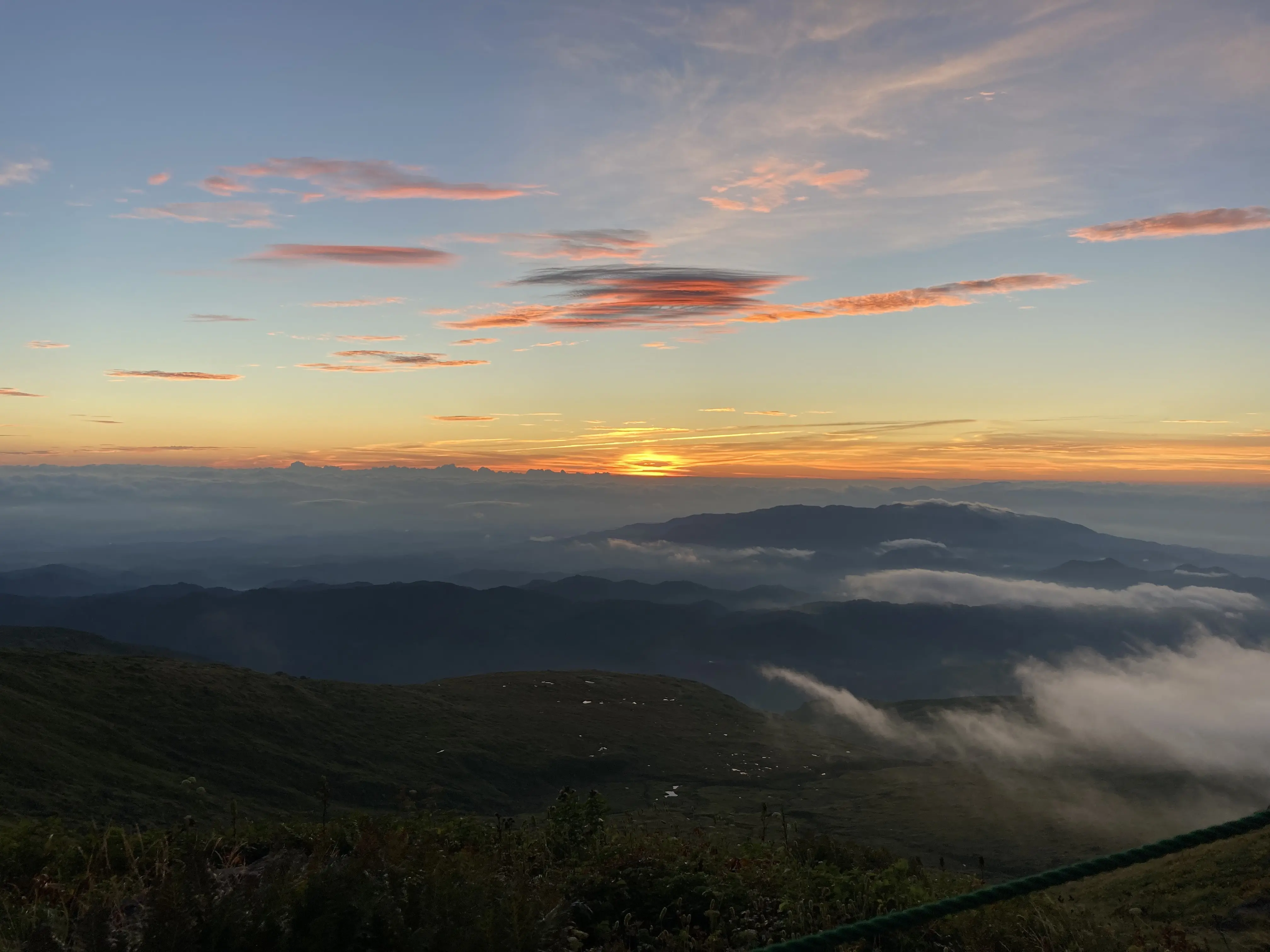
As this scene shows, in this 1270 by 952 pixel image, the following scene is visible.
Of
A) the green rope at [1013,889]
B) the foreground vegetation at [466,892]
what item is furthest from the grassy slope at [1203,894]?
the green rope at [1013,889]

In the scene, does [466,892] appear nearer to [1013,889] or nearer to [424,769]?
[1013,889]

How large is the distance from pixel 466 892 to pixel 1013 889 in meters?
4.06

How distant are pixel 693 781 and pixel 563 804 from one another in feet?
528

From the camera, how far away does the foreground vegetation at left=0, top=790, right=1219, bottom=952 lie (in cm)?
517

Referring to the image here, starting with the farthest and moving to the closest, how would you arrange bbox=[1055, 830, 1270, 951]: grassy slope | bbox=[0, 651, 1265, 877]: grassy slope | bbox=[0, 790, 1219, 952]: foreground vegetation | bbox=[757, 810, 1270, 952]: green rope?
bbox=[0, 651, 1265, 877]: grassy slope, bbox=[1055, 830, 1270, 951]: grassy slope, bbox=[0, 790, 1219, 952]: foreground vegetation, bbox=[757, 810, 1270, 952]: green rope

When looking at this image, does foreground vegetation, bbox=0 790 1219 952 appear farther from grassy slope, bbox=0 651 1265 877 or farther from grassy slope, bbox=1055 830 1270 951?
grassy slope, bbox=0 651 1265 877

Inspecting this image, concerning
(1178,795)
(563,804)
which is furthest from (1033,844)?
(563,804)

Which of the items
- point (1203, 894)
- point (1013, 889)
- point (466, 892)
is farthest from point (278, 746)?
point (1013, 889)

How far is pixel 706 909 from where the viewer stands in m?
8.84

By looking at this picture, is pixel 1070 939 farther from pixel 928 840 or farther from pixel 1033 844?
pixel 1033 844

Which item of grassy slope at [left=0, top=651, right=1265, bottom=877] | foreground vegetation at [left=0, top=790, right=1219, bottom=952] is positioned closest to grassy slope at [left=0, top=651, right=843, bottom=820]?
grassy slope at [left=0, top=651, right=1265, bottom=877]

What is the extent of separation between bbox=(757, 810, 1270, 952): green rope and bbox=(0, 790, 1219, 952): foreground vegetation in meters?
2.46

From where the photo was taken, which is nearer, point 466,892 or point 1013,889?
point 1013,889

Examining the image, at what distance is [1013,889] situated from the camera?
488 centimetres
